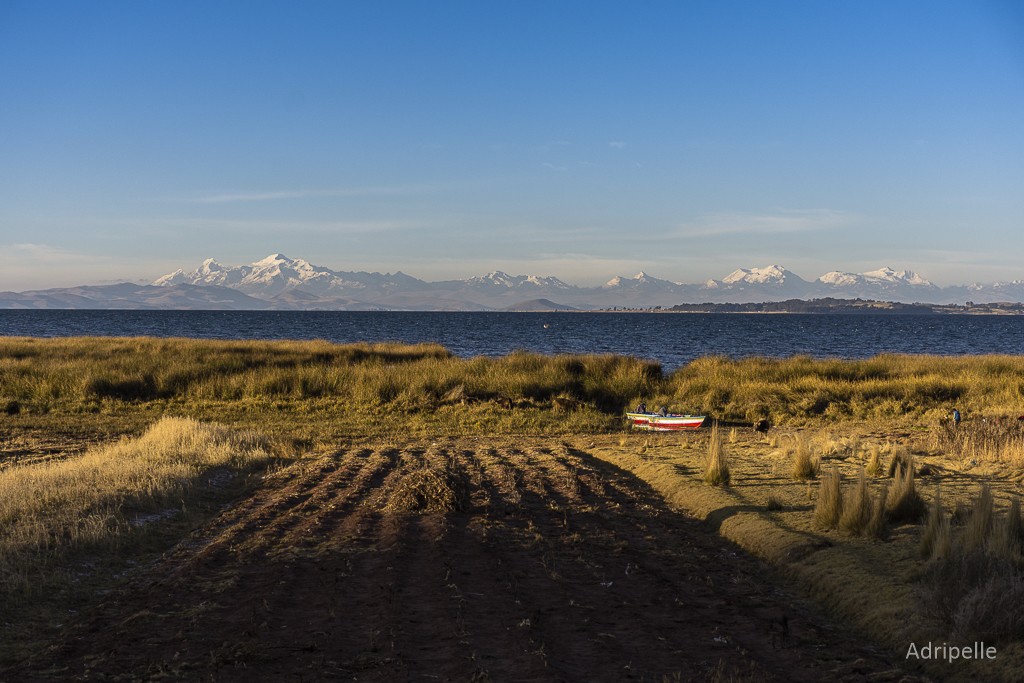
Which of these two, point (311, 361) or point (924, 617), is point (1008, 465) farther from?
point (311, 361)

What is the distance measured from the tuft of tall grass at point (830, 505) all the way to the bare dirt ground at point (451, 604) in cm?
138

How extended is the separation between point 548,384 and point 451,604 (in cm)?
2266

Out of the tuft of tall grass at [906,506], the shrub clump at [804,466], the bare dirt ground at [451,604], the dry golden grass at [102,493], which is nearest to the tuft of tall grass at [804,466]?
the shrub clump at [804,466]

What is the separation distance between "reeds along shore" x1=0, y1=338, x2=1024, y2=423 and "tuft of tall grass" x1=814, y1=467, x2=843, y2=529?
635 inches

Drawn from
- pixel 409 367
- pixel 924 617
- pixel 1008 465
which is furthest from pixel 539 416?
pixel 924 617

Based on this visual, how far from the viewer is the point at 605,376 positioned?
107 ft

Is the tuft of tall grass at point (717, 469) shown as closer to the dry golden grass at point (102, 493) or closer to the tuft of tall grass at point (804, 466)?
the tuft of tall grass at point (804, 466)

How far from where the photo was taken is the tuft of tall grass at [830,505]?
36.3ft

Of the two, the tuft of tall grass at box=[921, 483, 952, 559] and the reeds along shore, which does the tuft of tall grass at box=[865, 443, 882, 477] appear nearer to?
the tuft of tall grass at box=[921, 483, 952, 559]

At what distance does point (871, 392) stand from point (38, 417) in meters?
29.0

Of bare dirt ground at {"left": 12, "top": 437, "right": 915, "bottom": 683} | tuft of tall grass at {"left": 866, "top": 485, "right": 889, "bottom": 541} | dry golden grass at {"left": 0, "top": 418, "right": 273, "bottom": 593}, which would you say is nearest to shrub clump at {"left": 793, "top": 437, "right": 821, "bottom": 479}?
bare dirt ground at {"left": 12, "top": 437, "right": 915, "bottom": 683}

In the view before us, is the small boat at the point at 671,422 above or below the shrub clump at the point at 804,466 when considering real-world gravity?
below

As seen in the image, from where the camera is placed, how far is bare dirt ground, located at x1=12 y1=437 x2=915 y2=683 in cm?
667

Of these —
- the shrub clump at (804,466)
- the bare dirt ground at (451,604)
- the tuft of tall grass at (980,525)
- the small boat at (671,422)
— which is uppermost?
the tuft of tall grass at (980,525)
